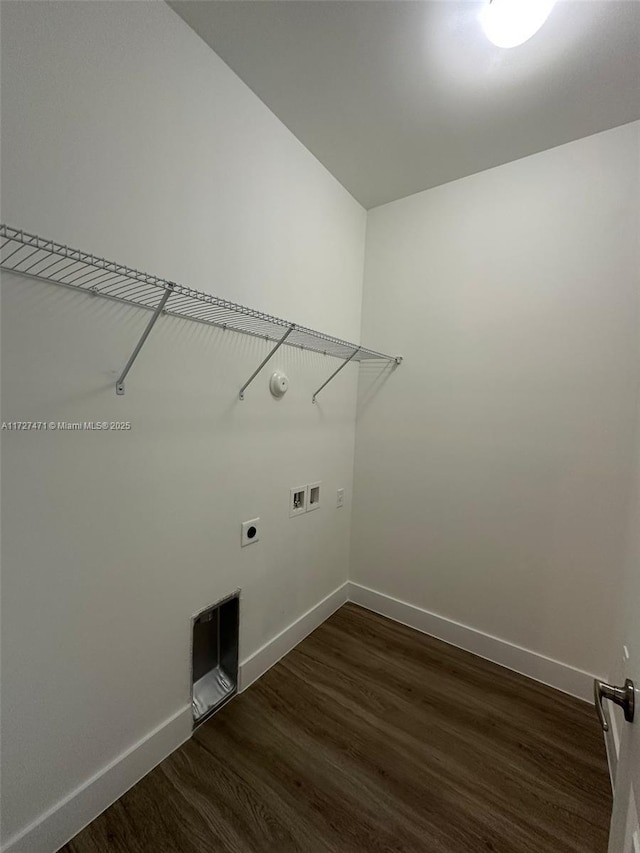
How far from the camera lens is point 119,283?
109 centimetres

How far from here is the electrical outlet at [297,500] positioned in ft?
6.31

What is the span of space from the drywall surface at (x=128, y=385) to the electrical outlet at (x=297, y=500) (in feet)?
0.48

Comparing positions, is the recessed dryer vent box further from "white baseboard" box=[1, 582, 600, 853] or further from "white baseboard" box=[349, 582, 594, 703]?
"white baseboard" box=[349, 582, 594, 703]

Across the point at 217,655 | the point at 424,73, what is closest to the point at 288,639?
the point at 217,655

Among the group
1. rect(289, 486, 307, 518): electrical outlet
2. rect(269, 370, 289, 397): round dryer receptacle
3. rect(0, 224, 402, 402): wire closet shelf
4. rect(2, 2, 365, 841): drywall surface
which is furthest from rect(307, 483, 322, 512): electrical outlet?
rect(0, 224, 402, 402): wire closet shelf

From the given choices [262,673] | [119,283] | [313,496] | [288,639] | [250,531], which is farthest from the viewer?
[313,496]

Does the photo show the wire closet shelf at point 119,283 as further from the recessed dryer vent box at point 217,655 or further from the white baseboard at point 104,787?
the white baseboard at point 104,787

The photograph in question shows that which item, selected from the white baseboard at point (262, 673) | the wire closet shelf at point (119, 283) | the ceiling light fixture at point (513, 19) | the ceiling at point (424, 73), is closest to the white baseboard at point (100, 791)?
the white baseboard at point (262, 673)

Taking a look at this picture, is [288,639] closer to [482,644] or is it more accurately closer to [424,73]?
[482,644]

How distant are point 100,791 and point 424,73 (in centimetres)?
290

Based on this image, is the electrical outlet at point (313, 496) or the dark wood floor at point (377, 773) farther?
the electrical outlet at point (313, 496)

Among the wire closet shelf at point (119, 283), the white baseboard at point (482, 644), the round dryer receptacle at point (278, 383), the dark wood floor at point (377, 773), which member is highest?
the wire closet shelf at point (119, 283)

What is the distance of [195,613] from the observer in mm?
1444

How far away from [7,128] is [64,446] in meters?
0.82
